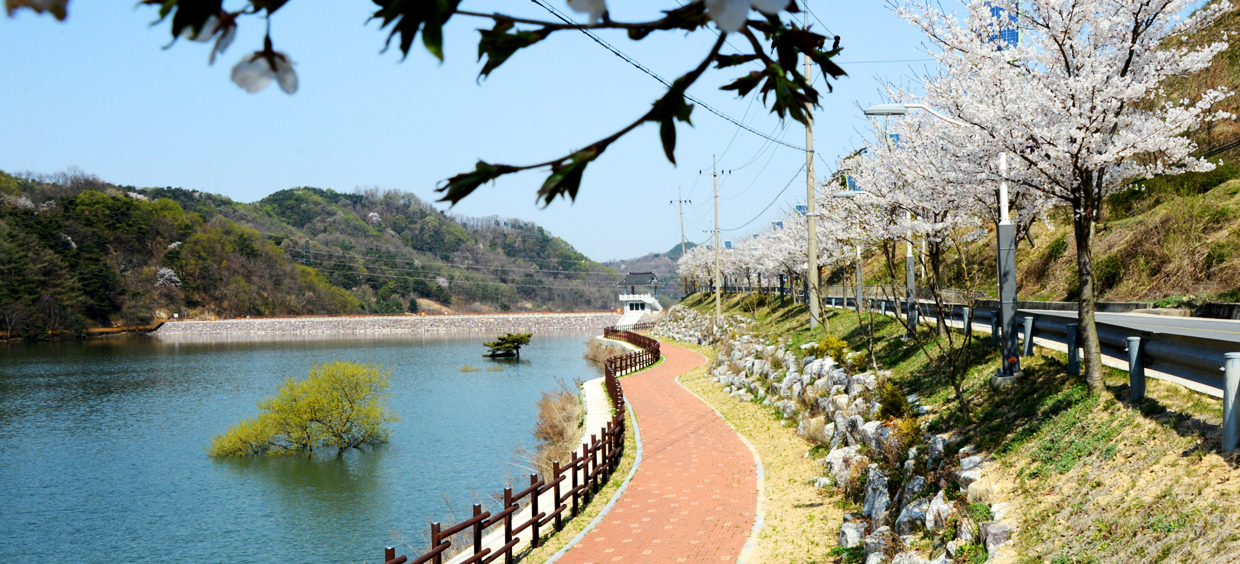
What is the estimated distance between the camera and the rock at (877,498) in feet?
37.3

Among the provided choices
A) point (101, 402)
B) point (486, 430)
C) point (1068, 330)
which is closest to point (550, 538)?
point (1068, 330)

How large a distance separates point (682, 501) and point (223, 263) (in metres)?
117

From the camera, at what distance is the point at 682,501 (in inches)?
566

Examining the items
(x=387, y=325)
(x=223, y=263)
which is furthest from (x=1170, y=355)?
(x=223, y=263)

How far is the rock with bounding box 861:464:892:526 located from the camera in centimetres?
1136

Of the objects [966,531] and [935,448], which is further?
[935,448]

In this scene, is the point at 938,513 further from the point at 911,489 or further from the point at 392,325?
the point at 392,325

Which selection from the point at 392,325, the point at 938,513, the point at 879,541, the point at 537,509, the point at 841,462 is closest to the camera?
the point at 938,513

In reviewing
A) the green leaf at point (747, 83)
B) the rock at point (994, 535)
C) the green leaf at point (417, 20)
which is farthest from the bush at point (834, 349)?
the green leaf at point (417, 20)

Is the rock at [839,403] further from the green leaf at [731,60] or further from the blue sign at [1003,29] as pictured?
the green leaf at [731,60]

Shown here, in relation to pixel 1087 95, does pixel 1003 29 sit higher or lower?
higher

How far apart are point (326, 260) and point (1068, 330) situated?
14174 cm

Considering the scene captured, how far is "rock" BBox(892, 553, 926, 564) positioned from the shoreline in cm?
10497

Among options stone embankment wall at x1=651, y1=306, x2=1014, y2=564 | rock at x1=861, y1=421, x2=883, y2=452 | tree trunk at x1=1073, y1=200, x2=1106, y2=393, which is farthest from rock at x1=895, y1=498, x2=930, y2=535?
rock at x1=861, y1=421, x2=883, y2=452
